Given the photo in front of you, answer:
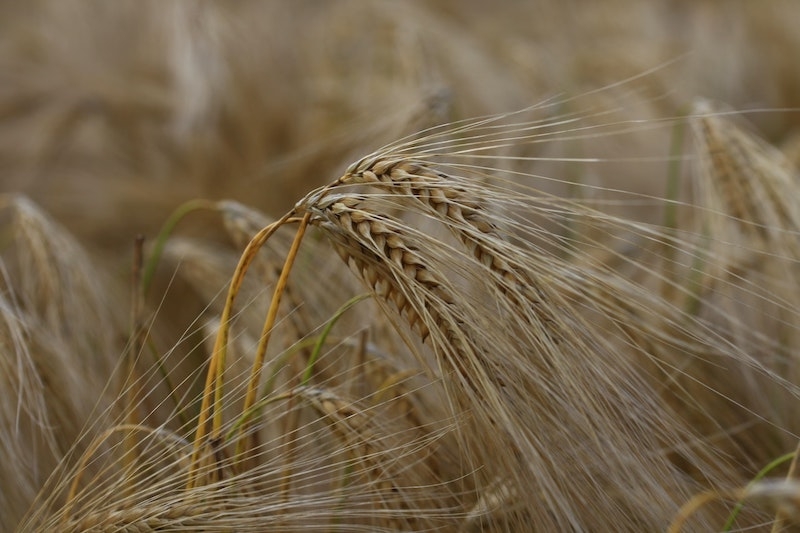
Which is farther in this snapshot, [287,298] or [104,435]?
[287,298]

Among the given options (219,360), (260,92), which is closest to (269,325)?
(219,360)

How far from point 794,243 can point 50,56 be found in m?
2.19

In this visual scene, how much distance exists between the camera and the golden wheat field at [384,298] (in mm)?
651

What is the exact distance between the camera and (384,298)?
69 cm

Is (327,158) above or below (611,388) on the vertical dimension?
above

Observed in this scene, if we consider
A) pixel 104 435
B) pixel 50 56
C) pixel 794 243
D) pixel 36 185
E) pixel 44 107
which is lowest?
pixel 794 243

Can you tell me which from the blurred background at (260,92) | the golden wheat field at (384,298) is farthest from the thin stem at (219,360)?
the blurred background at (260,92)

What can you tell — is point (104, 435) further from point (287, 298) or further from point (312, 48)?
point (312, 48)

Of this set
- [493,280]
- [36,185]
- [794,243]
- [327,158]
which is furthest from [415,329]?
[36,185]

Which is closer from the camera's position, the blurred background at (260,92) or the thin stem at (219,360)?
the thin stem at (219,360)

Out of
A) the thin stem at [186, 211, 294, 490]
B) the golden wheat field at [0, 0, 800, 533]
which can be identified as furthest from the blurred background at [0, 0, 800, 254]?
the thin stem at [186, 211, 294, 490]

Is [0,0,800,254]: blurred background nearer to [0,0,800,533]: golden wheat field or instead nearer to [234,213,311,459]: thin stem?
[0,0,800,533]: golden wheat field

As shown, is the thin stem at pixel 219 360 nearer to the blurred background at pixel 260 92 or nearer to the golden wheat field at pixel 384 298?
the golden wheat field at pixel 384 298

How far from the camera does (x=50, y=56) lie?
248cm
